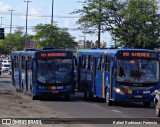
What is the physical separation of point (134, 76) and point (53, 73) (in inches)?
217

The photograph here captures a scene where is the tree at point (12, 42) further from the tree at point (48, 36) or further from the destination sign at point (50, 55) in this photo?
the destination sign at point (50, 55)

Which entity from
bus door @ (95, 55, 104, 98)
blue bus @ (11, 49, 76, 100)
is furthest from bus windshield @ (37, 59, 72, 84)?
bus door @ (95, 55, 104, 98)

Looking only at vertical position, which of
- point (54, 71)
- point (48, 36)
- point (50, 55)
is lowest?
point (54, 71)

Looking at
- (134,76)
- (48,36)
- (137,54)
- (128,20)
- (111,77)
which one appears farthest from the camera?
(48,36)

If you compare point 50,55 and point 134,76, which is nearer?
point 134,76

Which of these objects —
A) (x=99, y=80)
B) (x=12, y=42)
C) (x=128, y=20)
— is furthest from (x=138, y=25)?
(x=12, y=42)

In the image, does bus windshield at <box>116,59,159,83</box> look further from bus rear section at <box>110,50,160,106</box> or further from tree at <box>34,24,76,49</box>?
tree at <box>34,24,76,49</box>

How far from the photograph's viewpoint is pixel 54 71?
93.9ft

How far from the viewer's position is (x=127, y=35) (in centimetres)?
5834

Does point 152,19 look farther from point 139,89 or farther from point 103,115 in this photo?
point 103,115

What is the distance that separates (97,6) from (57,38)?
30701 mm

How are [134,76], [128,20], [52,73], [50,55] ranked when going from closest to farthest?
[134,76] < [52,73] < [50,55] < [128,20]

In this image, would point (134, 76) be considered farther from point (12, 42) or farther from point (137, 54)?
point (12, 42)

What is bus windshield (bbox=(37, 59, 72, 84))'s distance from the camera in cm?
2852
